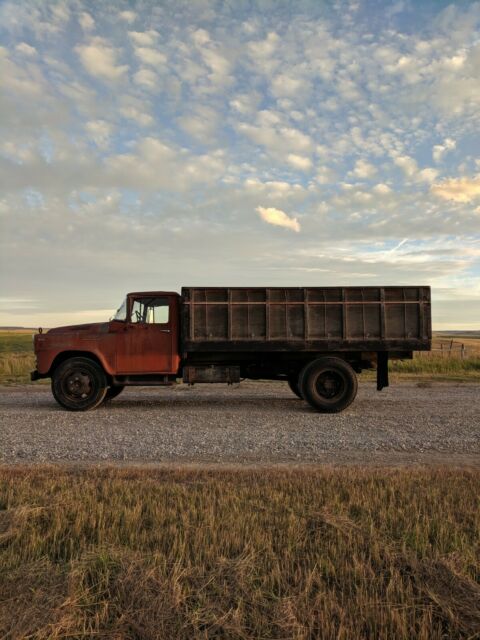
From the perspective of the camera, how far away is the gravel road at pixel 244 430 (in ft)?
20.2

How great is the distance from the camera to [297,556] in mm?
3031

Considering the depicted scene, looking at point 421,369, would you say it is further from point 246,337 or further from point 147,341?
point 147,341

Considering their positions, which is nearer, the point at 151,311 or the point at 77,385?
the point at 77,385

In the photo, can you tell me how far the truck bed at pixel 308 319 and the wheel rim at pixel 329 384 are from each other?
561 mm

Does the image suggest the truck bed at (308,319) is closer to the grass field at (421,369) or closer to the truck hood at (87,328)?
the truck hood at (87,328)

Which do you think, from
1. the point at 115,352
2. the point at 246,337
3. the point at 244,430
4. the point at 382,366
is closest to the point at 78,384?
the point at 115,352

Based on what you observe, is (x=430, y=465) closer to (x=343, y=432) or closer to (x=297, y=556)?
(x=343, y=432)

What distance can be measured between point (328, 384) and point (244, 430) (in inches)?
105

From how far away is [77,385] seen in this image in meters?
9.62

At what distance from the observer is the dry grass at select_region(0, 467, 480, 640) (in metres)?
2.36

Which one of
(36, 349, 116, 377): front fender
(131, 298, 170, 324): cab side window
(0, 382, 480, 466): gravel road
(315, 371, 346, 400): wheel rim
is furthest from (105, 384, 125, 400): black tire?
(315, 371, 346, 400): wheel rim

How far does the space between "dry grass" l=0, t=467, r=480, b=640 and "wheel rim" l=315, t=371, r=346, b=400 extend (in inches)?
198

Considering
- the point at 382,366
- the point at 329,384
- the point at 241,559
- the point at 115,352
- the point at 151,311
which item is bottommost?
the point at 241,559

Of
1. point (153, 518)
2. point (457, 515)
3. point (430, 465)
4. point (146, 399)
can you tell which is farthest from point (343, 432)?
point (146, 399)
